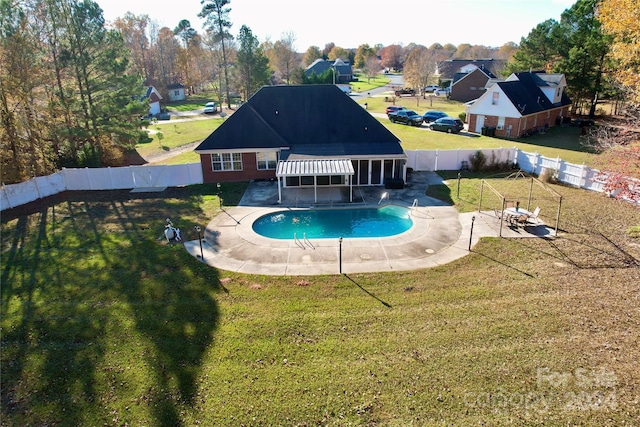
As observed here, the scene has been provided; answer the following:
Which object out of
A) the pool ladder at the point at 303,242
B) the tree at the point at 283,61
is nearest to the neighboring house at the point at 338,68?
the tree at the point at 283,61

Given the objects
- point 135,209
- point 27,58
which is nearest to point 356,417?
point 135,209

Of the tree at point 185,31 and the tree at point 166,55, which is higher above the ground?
the tree at point 185,31

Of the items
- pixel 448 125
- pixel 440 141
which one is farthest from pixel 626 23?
pixel 448 125

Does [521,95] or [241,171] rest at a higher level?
[521,95]

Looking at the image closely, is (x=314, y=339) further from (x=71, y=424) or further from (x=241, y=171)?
(x=241, y=171)

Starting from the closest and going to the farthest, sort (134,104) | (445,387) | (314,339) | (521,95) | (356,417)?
1. (356,417)
2. (445,387)
3. (314,339)
4. (134,104)
5. (521,95)

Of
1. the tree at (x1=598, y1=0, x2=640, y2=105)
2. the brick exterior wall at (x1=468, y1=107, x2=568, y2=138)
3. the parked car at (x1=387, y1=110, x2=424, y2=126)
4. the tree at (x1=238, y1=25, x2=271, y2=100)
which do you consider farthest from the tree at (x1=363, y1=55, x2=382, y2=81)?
the tree at (x1=598, y1=0, x2=640, y2=105)

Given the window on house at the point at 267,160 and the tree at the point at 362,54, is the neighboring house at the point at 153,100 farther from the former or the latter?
the tree at the point at 362,54
